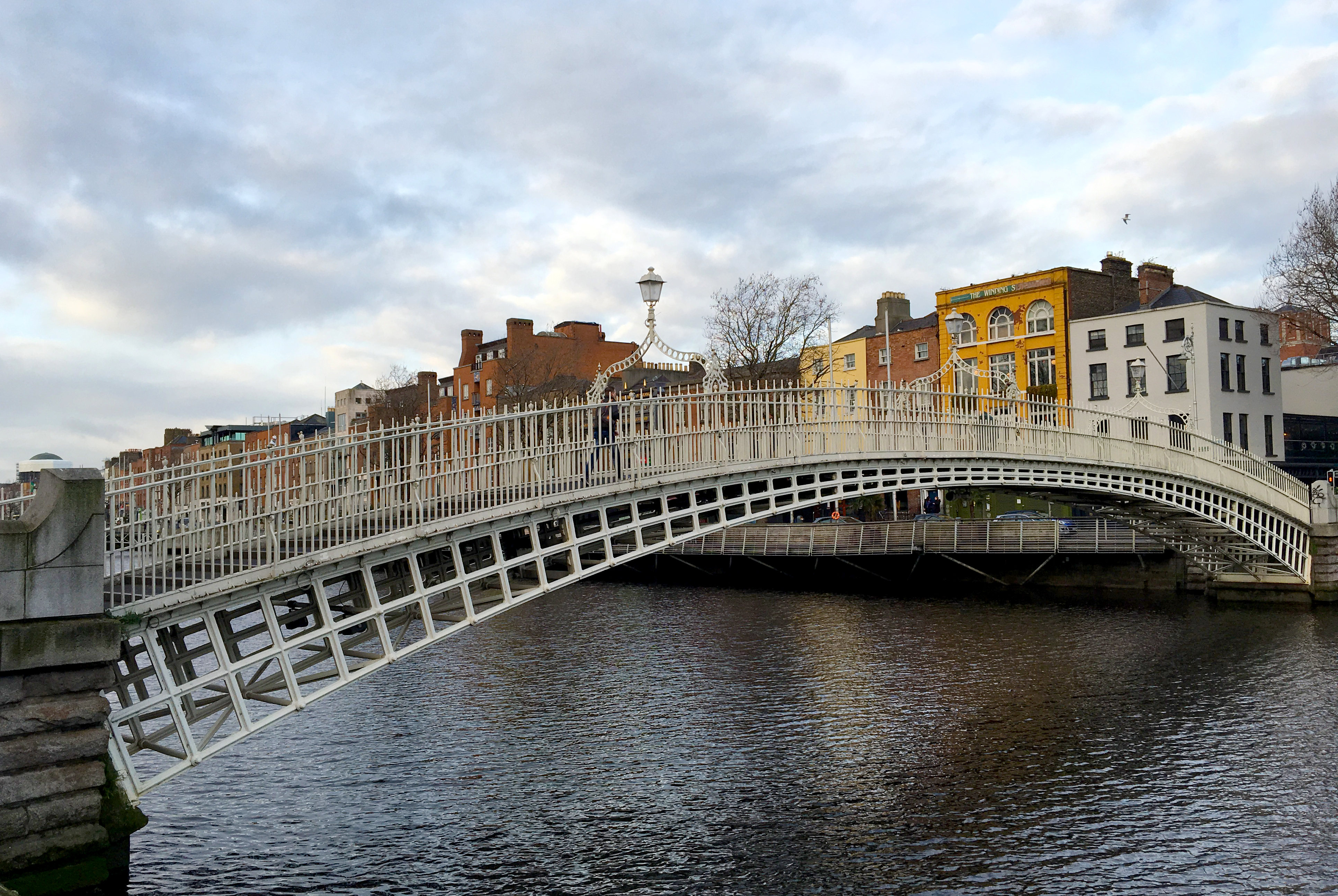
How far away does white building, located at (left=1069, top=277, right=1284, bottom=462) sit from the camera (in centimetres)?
4828

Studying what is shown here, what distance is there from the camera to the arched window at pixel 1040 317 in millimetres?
53594

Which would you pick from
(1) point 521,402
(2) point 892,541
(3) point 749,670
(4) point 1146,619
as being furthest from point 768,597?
(1) point 521,402

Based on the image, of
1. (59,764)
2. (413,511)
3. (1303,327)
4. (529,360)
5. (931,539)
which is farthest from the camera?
(529,360)

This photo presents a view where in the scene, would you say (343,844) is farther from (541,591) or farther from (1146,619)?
(1146,619)

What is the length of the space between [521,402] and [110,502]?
46.6 metres

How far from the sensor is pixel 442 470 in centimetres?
1384

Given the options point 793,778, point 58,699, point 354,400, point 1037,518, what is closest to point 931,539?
point 1037,518

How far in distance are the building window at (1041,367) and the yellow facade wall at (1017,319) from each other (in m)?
0.10

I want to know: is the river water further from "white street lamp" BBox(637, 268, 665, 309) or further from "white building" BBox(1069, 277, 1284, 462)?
"white building" BBox(1069, 277, 1284, 462)

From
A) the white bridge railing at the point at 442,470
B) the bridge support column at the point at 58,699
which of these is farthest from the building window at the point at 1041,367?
the bridge support column at the point at 58,699

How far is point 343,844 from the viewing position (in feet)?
43.4

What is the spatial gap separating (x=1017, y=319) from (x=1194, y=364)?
30.8 ft

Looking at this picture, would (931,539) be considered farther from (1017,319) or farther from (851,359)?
(851,359)

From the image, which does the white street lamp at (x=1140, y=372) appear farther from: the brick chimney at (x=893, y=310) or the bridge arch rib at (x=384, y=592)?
the bridge arch rib at (x=384, y=592)
